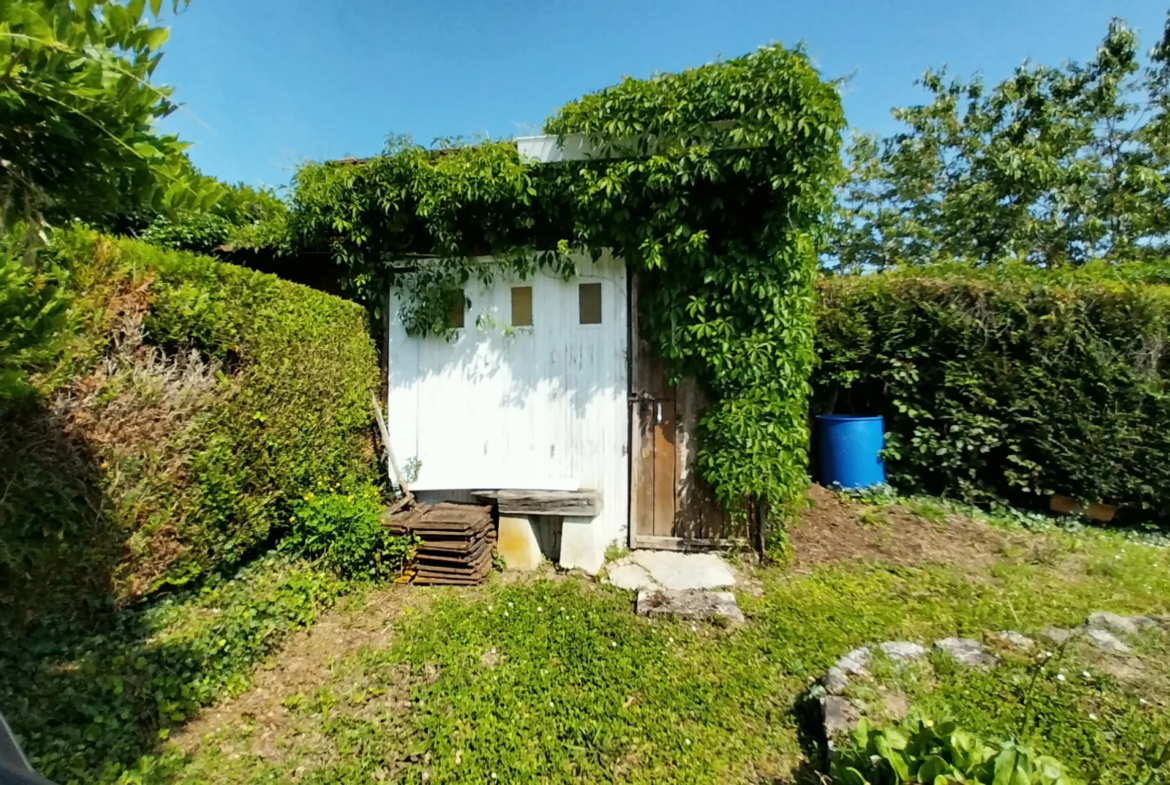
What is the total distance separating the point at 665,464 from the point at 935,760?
3019mm

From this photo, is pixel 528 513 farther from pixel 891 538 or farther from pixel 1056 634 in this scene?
pixel 1056 634

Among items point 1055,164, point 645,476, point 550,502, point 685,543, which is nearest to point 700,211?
point 645,476

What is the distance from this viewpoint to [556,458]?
187 inches

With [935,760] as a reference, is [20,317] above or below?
above

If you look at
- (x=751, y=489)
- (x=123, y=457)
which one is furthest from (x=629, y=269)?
(x=123, y=457)

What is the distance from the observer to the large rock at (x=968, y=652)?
109 inches

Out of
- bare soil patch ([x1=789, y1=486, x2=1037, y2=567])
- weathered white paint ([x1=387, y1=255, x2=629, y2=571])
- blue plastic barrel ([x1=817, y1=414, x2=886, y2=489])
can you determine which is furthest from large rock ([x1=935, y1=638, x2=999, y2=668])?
blue plastic barrel ([x1=817, y1=414, x2=886, y2=489])

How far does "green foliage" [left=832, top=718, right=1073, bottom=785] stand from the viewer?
1.66m

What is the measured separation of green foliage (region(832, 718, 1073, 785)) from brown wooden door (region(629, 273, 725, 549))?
2579mm

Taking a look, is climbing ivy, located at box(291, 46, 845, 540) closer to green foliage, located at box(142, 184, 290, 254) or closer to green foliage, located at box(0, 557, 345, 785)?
green foliage, located at box(142, 184, 290, 254)

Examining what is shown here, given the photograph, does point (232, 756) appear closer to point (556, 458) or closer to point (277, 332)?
point (277, 332)

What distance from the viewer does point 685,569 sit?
4.21m

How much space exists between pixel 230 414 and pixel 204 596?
115 cm

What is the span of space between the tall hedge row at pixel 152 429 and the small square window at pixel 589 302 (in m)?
2.25
